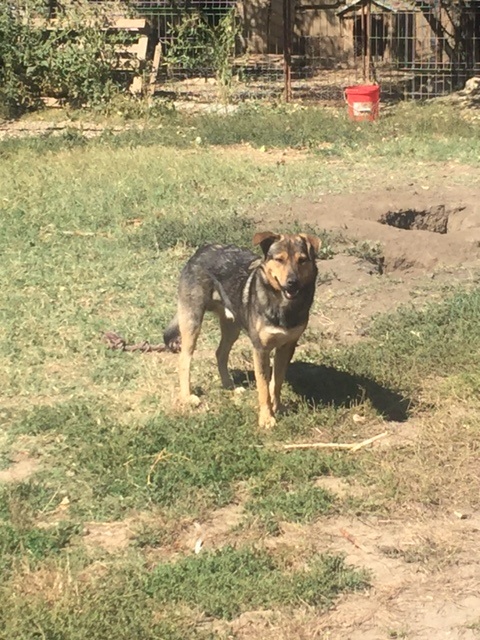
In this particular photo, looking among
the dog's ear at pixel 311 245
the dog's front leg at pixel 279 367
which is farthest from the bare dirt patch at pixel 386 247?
the dog's ear at pixel 311 245

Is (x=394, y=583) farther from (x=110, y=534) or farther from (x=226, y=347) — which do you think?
(x=226, y=347)

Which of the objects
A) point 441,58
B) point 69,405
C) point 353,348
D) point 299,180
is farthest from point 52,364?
point 441,58

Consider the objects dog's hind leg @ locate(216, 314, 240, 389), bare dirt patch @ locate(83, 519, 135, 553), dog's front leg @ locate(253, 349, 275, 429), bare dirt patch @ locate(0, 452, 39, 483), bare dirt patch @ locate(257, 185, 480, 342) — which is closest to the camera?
bare dirt patch @ locate(83, 519, 135, 553)

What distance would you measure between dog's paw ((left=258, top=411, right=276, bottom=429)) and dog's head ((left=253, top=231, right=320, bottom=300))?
2.36 feet

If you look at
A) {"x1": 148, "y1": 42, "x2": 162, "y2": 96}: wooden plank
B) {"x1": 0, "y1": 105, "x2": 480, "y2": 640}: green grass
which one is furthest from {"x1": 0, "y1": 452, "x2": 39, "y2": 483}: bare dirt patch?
{"x1": 148, "y1": 42, "x2": 162, "y2": 96}: wooden plank

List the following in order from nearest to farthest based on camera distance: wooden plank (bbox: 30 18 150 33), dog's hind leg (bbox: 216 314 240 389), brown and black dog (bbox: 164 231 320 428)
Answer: brown and black dog (bbox: 164 231 320 428)
dog's hind leg (bbox: 216 314 240 389)
wooden plank (bbox: 30 18 150 33)

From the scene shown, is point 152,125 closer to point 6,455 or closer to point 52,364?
point 52,364

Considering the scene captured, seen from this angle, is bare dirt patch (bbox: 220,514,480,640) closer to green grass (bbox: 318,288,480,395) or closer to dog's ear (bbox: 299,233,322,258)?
dog's ear (bbox: 299,233,322,258)

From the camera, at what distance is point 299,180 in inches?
491

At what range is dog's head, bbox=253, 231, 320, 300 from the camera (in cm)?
612

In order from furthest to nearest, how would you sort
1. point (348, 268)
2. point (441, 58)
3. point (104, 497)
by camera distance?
point (441, 58) < point (348, 268) < point (104, 497)

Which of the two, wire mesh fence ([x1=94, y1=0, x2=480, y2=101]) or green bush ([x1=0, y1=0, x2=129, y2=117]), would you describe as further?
wire mesh fence ([x1=94, y1=0, x2=480, y2=101])

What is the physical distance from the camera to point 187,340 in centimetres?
693

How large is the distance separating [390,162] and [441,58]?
9303mm
